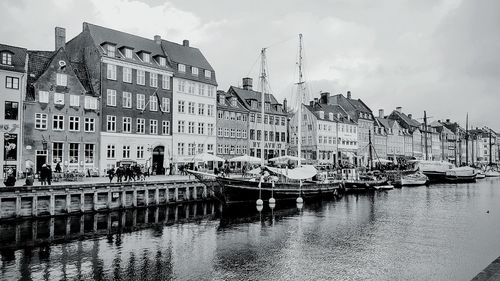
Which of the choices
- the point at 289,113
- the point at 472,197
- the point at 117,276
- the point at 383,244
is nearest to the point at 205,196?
the point at 383,244

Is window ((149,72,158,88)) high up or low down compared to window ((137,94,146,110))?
up

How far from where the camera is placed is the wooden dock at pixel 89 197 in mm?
28766

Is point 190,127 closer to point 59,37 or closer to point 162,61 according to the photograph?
point 162,61

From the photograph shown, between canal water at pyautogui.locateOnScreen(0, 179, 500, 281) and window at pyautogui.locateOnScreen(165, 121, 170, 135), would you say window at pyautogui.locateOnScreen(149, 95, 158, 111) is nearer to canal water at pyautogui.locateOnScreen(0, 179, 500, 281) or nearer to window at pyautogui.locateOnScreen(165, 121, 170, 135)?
window at pyautogui.locateOnScreen(165, 121, 170, 135)

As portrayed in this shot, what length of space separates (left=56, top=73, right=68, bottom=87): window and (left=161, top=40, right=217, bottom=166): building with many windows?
15371 millimetres

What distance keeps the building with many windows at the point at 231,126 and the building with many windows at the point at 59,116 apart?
2162 cm

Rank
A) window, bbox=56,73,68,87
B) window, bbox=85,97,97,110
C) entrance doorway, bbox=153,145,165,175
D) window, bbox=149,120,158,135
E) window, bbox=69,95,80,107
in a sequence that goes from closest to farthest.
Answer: window, bbox=56,73,68,87
window, bbox=69,95,80,107
window, bbox=85,97,97,110
window, bbox=149,120,158,135
entrance doorway, bbox=153,145,165,175

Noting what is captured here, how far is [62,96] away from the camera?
148ft

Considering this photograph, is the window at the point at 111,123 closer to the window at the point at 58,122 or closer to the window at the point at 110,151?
the window at the point at 110,151

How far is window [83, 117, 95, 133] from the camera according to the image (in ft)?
155

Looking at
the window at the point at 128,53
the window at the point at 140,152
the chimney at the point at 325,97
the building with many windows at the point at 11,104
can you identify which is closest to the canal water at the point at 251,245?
the building with many windows at the point at 11,104

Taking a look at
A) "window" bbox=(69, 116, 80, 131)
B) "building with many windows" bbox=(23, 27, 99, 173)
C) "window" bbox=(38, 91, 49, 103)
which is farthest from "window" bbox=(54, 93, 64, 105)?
"window" bbox=(69, 116, 80, 131)

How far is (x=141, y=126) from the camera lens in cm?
5309

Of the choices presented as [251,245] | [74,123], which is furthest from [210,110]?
[251,245]
